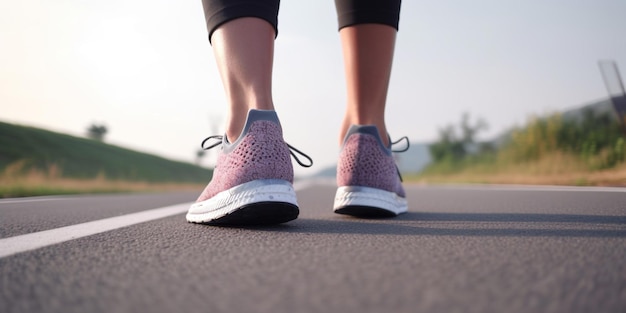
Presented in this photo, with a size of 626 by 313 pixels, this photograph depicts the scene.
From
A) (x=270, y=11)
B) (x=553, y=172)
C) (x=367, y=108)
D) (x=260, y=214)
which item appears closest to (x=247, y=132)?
(x=260, y=214)

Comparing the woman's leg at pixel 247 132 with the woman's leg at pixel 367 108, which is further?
the woman's leg at pixel 367 108

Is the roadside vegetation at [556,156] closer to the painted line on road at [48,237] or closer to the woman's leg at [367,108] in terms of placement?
the woman's leg at [367,108]

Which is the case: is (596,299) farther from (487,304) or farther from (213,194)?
(213,194)

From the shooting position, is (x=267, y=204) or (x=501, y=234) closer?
(x=501, y=234)

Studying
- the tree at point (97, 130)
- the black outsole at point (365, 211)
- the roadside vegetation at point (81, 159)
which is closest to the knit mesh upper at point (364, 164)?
the black outsole at point (365, 211)

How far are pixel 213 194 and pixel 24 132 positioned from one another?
33.6 m

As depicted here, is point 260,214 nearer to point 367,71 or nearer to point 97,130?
point 367,71

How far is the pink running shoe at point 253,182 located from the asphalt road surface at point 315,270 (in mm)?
84

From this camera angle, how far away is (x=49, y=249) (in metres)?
1.07

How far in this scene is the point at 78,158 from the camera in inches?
1182

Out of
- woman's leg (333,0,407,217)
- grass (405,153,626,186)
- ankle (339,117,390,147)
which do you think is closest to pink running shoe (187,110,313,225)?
woman's leg (333,0,407,217)

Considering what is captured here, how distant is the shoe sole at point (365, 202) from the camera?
188 centimetres

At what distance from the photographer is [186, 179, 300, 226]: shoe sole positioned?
146 cm

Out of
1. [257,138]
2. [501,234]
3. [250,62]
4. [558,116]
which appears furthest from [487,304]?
[558,116]
